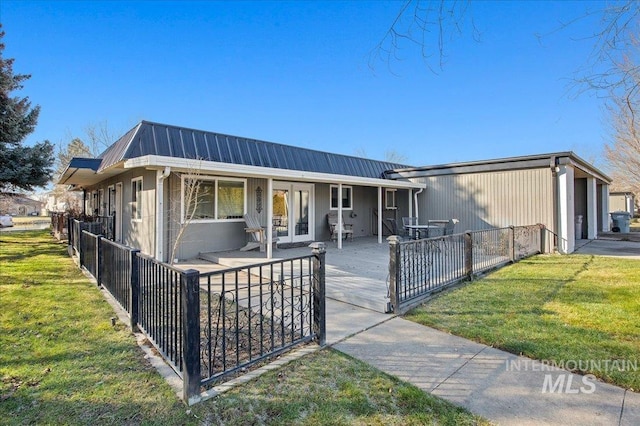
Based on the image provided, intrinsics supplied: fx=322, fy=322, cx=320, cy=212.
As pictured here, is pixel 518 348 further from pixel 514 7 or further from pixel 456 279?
pixel 514 7

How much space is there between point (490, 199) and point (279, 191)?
721 centimetres

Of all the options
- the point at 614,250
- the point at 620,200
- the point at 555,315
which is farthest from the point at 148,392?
the point at 620,200

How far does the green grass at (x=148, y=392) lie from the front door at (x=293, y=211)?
688 cm

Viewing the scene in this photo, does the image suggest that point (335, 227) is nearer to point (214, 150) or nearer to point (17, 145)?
point (214, 150)

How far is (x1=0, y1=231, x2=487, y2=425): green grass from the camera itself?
2.22m

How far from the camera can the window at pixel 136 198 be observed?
886 centimetres

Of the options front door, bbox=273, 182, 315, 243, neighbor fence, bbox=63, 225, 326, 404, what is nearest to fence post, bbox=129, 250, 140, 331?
neighbor fence, bbox=63, 225, 326, 404

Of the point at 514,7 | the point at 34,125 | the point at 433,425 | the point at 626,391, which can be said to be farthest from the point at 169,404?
the point at 34,125

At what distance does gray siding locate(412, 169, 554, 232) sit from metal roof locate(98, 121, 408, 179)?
337 cm

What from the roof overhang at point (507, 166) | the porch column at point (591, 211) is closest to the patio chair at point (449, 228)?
the roof overhang at point (507, 166)

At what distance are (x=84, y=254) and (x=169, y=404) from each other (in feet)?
21.3

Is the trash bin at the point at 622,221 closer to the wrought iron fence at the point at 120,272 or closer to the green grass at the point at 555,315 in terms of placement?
the green grass at the point at 555,315

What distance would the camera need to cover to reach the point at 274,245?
9.73m

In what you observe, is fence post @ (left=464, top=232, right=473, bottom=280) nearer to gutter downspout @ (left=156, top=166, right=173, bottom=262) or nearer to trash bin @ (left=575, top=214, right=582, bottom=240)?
gutter downspout @ (left=156, top=166, right=173, bottom=262)
